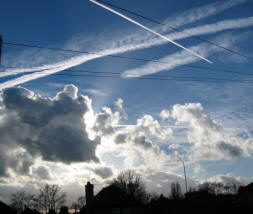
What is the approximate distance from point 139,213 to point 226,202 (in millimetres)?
12433

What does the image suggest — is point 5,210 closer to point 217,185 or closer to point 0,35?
point 0,35

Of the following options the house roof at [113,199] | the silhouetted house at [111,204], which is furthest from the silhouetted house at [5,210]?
the house roof at [113,199]

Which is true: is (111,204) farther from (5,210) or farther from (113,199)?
(5,210)

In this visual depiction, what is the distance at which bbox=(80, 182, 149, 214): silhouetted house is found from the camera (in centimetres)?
3538

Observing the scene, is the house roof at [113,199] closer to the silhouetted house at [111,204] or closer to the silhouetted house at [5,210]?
the silhouetted house at [111,204]

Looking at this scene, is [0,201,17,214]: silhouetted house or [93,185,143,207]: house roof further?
[0,201,17,214]: silhouetted house

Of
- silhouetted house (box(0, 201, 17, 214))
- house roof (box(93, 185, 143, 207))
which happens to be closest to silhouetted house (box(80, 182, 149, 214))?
house roof (box(93, 185, 143, 207))

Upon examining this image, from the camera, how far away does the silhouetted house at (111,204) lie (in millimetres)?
35375

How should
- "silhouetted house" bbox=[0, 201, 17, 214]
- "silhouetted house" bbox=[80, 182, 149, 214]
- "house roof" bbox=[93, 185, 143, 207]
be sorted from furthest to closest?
"silhouetted house" bbox=[0, 201, 17, 214] → "house roof" bbox=[93, 185, 143, 207] → "silhouetted house" bbox=[80, 182, 149, 214]

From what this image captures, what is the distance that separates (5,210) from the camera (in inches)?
1567

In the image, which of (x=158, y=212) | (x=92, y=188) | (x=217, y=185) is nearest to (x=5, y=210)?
(x=92, y=188)

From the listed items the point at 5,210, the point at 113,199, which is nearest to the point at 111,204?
the point at 113,199

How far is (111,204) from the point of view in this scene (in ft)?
117

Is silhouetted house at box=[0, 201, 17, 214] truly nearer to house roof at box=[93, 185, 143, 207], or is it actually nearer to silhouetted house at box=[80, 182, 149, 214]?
silhouetted house at box=[80, 182, 149, 214]
